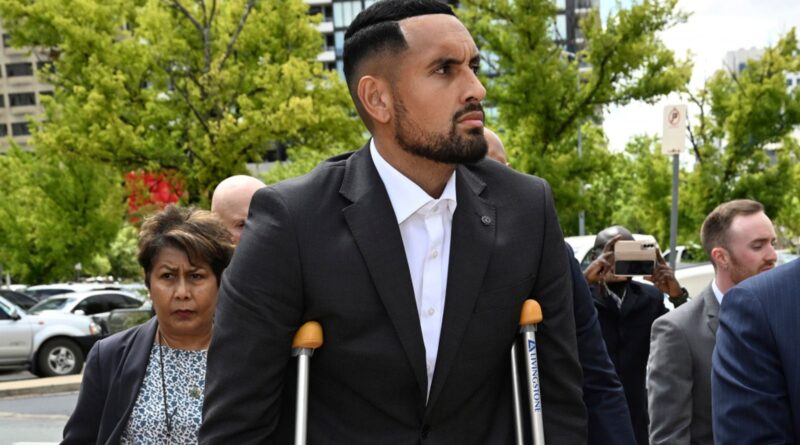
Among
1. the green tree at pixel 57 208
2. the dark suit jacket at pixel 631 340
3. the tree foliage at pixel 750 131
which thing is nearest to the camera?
the dark suit jacket at pixel 631 340

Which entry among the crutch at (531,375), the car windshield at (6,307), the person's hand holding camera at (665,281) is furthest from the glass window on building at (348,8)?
the crutch at (531,375)

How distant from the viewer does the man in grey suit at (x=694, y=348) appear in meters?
5.23

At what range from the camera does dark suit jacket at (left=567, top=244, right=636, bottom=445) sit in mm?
3141

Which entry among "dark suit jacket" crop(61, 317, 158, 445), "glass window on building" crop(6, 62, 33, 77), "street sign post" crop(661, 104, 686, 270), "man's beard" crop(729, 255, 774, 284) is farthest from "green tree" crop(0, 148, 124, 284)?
"glass window on building" crop(6, 62, 33, 77)

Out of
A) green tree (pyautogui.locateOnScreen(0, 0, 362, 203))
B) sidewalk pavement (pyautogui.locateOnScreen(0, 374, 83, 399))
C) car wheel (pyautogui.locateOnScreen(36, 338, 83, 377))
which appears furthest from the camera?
green tree (pyautogui.locateOnScreen(0, 0, 362, 203))

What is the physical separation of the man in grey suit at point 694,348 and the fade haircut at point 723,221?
16 mm

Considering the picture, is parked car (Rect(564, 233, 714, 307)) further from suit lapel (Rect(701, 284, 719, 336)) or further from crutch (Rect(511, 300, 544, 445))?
crutch (Rect(511, 300, 544, 445))

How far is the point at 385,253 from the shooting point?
270cm

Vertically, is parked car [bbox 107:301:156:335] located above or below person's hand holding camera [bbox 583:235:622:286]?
below

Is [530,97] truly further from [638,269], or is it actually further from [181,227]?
[181,227]

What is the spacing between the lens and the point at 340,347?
2.67 metres

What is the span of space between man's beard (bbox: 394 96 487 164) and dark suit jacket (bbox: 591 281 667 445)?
417cm

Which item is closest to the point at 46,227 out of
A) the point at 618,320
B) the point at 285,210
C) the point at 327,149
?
the point at 327,149

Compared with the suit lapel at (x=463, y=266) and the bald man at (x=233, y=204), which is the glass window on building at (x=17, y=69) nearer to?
the bald man at (x=233, y=204)
